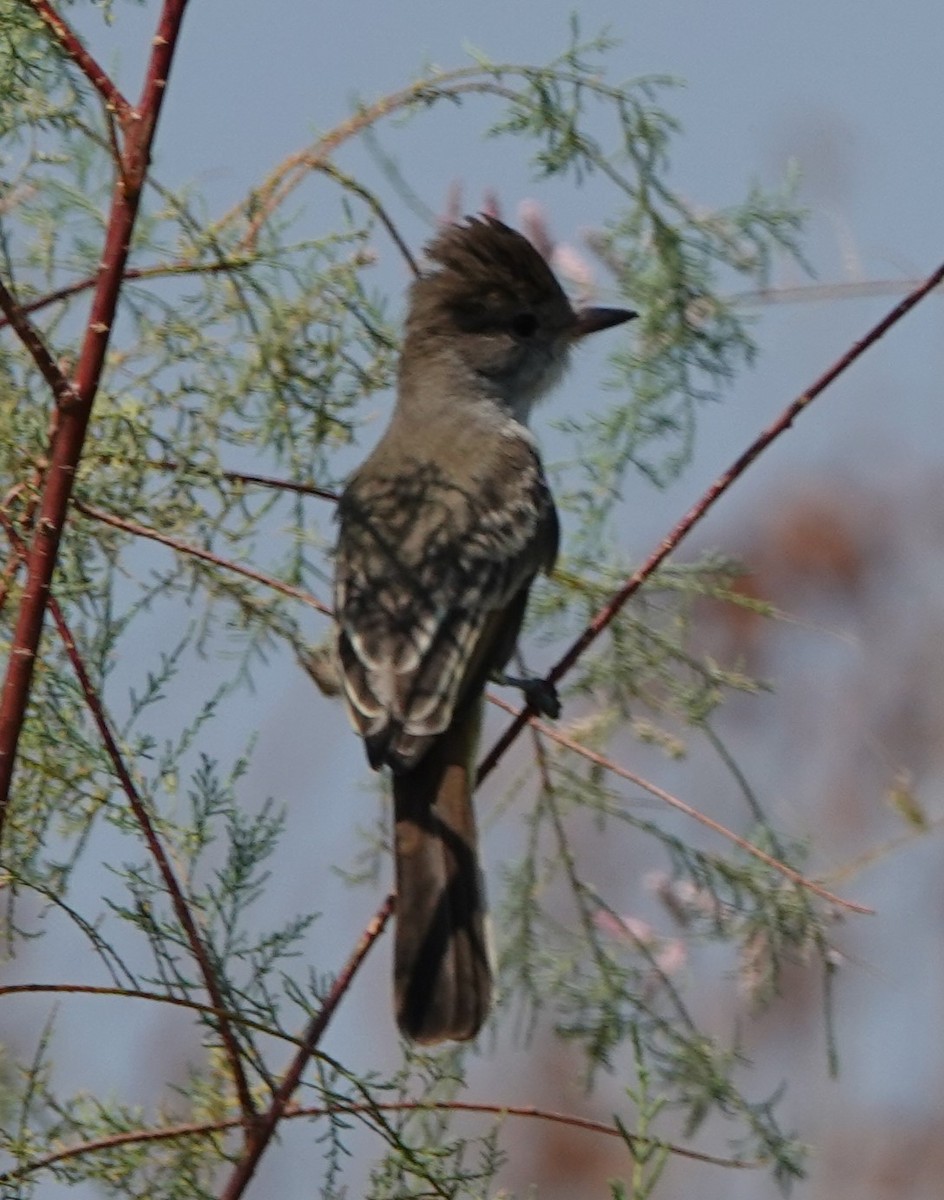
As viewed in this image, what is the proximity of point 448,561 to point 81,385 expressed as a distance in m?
1.60

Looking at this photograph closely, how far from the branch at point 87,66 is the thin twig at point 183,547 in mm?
501

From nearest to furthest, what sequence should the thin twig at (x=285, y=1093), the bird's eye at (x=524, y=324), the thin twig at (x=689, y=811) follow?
the thin twig at (x=285, y=1093)
the thin twig at (x=689, y=811)
the bird's eye at (x=524, y=324)

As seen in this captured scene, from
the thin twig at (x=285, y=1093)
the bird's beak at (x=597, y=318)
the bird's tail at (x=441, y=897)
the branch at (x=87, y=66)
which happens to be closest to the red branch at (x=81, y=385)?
the branch at (x=87, y=66)

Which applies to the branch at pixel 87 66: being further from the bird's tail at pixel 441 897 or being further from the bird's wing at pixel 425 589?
the bird's tail at pixel 441 897

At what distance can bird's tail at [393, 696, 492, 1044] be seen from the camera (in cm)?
320

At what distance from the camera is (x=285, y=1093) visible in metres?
2.47

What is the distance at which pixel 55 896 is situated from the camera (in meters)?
2.48

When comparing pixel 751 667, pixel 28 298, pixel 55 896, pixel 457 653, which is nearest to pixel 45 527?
pixel 55 896

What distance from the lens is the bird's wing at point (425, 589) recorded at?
11.8ft

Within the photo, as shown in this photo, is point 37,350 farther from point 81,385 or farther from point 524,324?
point 524,324

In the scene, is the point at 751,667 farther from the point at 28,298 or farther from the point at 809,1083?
the point at 28,298

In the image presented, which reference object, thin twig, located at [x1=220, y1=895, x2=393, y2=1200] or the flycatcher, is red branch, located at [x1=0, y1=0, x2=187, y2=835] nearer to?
thin twig, located at [x1=220, y1=895, x2=393, y2=1200]

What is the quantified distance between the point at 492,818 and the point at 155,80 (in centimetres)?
181

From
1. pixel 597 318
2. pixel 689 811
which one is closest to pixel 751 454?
pixel 689 811
